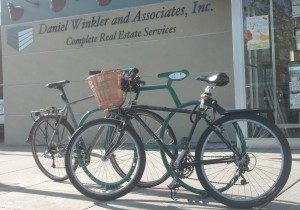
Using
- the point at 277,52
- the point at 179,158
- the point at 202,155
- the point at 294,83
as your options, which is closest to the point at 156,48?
the point at 277,52

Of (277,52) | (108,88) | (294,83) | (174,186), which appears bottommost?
(174,186)

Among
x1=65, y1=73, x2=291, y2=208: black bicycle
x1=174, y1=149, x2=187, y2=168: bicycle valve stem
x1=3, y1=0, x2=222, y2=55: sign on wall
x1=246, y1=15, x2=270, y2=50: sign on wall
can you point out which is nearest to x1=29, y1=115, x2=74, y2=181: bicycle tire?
x1=65, y1=73, x2=291, y2=208: black bicycle

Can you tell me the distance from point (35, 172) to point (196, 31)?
13.6 ft

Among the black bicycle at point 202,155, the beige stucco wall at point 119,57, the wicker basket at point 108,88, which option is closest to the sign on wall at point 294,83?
the beige stucco wall at point 119,57

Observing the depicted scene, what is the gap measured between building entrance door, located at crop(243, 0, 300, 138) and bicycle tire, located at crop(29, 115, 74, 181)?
3405 millimetres

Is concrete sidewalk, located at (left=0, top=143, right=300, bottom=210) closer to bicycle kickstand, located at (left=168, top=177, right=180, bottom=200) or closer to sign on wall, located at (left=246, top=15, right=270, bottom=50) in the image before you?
bicycle kickstand, located at (left=168, top=177, right=180, bottom=200)

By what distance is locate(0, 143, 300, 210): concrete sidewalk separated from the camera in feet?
15.6

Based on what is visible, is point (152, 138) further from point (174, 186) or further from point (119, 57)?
point (119, 57)

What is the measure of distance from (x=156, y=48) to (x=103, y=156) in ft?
15.8

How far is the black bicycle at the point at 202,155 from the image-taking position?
4543mm

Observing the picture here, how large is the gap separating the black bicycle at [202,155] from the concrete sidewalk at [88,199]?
0.50 ft

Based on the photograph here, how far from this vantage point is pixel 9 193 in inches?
226

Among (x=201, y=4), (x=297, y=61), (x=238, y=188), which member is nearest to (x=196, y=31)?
(x=201, y=4)

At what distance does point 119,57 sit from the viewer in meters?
9.95
